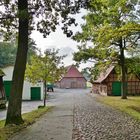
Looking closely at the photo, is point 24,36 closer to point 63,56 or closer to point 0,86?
point 63,56

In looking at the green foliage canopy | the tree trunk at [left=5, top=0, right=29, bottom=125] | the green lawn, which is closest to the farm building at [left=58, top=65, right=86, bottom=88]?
the green lawn

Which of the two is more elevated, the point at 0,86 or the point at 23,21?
the point at 23,21

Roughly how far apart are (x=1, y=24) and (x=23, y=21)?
1.26m

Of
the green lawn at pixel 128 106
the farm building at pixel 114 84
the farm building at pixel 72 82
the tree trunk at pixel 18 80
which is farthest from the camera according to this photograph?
the farm building at pixel 72 82

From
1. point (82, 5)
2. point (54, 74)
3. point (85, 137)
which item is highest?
point (82, 5)

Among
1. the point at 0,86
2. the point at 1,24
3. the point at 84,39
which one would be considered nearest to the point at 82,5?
the point at 1,24

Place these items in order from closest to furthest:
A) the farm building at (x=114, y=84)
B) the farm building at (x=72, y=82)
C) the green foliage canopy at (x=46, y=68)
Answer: the green foliage canopy at (x=46, y=68), the farm building at (x=114, y=84), the farm building at (x=72, y=82)

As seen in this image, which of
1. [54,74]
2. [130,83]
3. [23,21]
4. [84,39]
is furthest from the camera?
[130,83]

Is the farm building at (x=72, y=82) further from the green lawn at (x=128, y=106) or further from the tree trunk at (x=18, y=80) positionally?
the tree trunk at (x=18, y=80)

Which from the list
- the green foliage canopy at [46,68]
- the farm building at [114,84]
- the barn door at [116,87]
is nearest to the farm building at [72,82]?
the farm building at [114,84]

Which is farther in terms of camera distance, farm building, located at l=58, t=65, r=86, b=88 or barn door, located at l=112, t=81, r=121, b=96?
farm building, located at l=58, t=65, r=86, b=88

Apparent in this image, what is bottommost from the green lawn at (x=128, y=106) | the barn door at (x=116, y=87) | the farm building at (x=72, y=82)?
the green lawn at (x=128, y=106)

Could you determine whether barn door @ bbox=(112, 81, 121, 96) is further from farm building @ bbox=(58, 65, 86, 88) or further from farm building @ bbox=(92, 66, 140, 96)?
farm building @ bbox=(58, 65, 86, 88)

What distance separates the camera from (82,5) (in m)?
17.0
